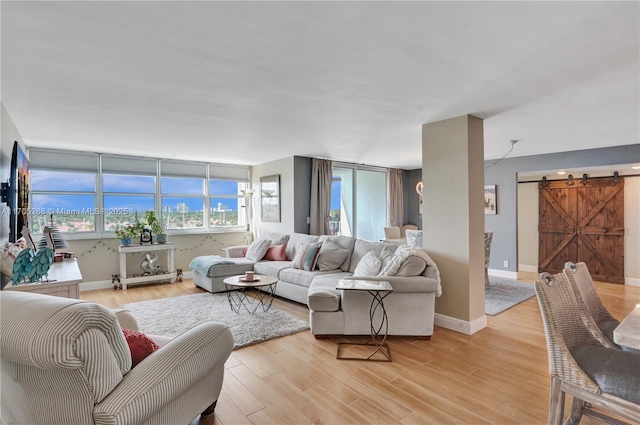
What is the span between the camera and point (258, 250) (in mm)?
5938

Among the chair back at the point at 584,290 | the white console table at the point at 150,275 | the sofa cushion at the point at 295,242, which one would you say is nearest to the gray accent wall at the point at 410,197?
the sofa cushion at the point at 295,242

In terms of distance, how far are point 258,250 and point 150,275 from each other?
2101 millimetres

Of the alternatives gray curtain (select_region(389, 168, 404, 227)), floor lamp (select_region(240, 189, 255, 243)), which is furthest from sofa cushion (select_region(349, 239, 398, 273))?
gray curtain (select_region(389, 168, 404, 227))

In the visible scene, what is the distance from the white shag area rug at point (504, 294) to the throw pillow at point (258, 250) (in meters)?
3.61

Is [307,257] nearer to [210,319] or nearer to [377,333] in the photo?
[210,319]

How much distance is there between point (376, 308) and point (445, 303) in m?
0.92

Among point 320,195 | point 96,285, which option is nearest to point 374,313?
point 320,195

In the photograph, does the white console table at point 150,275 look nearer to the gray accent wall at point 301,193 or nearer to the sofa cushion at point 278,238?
the sofa cushion at point 278,238

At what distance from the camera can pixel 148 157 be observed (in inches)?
246

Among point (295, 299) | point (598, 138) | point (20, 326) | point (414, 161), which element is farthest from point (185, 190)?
point (598, 138)

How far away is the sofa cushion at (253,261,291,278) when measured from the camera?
16.9 ft

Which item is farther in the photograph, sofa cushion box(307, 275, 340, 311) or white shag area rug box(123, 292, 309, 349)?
white shag area rug box(123, 292, 309, 349)

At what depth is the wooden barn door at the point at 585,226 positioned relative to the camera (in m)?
6.07

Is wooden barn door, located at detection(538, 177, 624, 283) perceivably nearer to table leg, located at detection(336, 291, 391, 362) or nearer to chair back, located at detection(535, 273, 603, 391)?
table leg, located at detection(336, 291, 391, 362)
